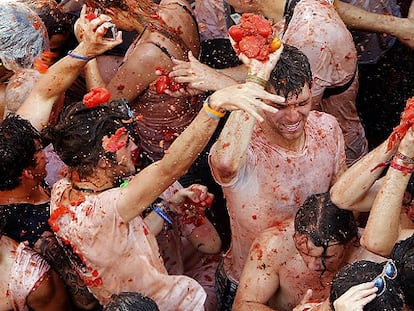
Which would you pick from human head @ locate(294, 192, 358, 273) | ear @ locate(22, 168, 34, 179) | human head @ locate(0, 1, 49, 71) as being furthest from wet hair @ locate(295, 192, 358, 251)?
human head @ locate(0, 1, 49, 71)

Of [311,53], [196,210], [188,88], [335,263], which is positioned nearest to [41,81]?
[188,88]

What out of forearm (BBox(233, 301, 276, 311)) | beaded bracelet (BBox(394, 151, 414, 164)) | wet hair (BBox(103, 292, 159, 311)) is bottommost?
forearm (BBox(233, 301, 276, 311))

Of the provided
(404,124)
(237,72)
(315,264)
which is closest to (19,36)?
(237,72)

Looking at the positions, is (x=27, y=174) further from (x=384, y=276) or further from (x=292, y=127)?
(x=384, y=276)

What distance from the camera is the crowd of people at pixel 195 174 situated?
3121 millimetres

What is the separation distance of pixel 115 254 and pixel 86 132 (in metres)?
0.46

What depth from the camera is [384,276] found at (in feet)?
8.91

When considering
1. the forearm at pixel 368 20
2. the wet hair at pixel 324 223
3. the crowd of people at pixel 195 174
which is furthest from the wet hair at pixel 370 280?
the forearm at pixel 368 20

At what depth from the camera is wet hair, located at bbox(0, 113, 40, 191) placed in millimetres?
3670

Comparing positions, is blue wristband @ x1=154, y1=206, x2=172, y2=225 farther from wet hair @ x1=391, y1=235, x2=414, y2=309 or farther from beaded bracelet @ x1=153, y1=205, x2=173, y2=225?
wet hair @ x1=391, y1=235, x2=414, y2=309

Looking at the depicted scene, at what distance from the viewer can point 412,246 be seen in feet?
9.20

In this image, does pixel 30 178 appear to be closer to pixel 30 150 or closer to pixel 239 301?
pixel 30 150

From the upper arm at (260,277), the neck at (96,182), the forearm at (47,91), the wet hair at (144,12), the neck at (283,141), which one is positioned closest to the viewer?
the neck at (96,182)

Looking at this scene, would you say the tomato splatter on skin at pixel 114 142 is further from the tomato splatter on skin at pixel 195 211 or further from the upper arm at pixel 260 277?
the upper arm at pixel 260 277
